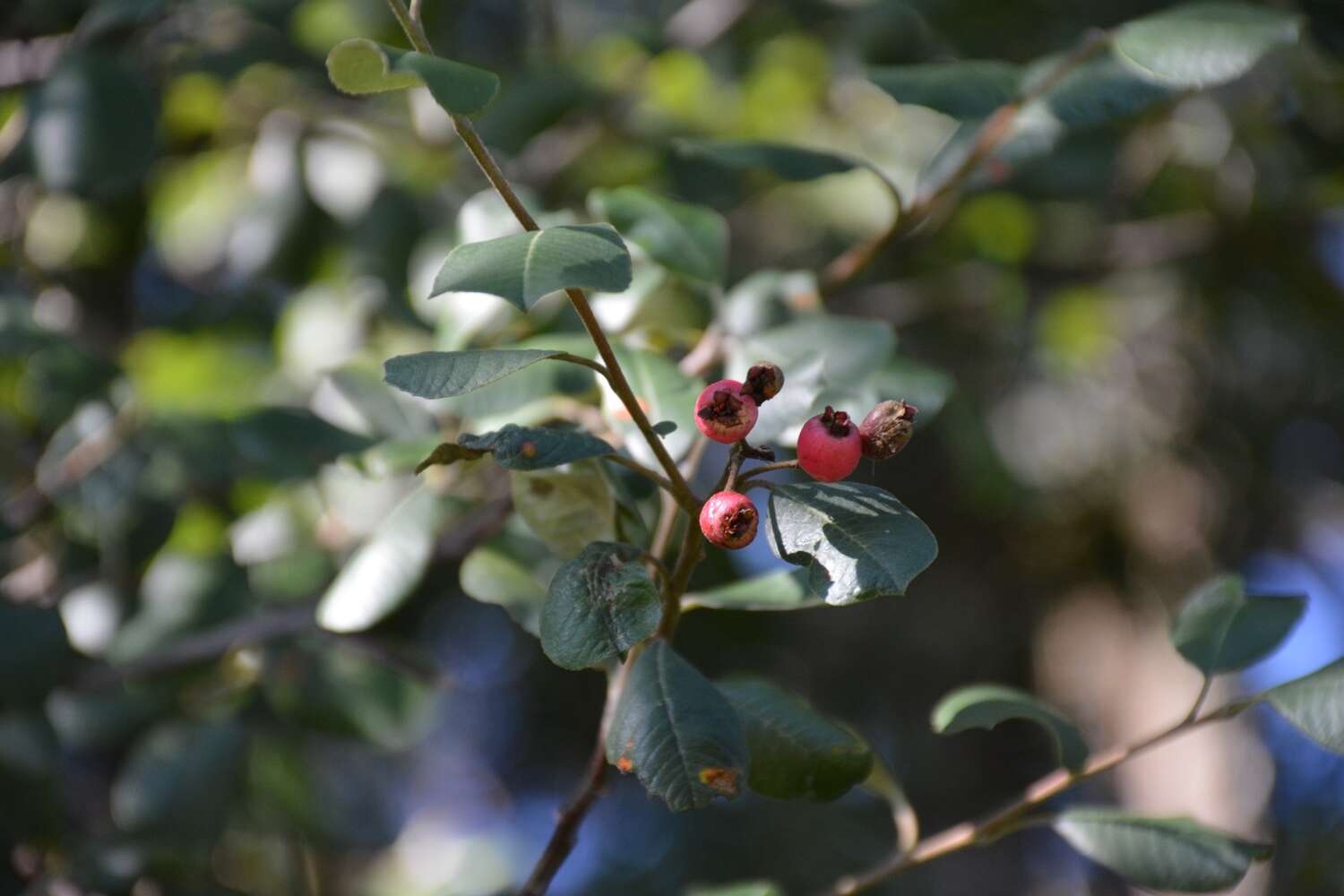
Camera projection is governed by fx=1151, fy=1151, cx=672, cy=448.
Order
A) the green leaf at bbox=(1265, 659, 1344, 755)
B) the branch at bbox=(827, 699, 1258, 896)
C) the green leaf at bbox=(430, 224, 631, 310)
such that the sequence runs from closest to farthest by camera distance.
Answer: the green leaf at bbox=(430, 224, 631, 310), the green leaf at bbox=(1265, 659, 1344, 755), the branch at bbox=(827, 699, 1258, 896)

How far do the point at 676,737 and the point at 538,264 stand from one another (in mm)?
260

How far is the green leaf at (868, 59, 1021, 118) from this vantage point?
0.90 meters

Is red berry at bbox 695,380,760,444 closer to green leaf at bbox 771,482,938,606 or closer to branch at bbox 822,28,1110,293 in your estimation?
green leaf at bbox 771,482,938,606

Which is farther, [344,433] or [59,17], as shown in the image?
[59,17]

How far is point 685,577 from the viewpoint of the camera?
0.67 m

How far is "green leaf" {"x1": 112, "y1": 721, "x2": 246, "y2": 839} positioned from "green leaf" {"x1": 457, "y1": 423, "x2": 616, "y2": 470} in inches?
31.5

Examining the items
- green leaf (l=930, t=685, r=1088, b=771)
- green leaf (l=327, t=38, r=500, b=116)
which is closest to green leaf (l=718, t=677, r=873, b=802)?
green leaf (l=930, t=685, r=1088, b=771)

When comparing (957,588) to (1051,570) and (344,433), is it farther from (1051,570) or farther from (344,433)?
(344,433)

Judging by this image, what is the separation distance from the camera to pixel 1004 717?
2.48 ft

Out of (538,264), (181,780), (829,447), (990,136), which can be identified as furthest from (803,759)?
(181,780)

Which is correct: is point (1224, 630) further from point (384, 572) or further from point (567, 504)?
point (384, 572)

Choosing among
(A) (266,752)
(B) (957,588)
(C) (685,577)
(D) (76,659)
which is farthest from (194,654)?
(B) (957,588)

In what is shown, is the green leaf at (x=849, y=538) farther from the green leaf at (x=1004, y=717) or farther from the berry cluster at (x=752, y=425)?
the green leaf at (x=1004, y=717)

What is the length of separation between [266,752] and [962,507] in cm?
196
